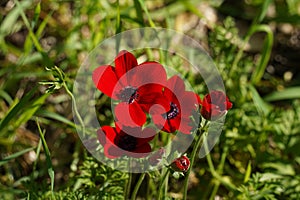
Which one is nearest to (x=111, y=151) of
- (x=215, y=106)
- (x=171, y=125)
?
(x=171, y=125)

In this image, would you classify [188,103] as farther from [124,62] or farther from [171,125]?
[124,62]

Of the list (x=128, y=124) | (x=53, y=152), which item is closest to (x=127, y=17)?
(x=53, y=152)

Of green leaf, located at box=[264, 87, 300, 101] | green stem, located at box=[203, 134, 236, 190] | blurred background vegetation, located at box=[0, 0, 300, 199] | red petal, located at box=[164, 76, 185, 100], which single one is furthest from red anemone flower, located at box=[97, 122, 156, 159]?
green leaf, located at box=[264, 87, 300, 101]

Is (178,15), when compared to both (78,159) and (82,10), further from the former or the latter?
(78,159)

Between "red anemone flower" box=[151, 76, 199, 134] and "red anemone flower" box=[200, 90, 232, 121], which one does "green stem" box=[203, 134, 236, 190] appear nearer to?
"red anemone flower" box=[151, 76, 199, 134]

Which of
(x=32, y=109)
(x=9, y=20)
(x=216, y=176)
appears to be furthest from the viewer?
(x=9, y=20)

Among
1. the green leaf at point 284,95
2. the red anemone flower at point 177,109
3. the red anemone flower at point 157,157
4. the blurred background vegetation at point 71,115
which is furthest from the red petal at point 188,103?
the green leaf at point 284,95
